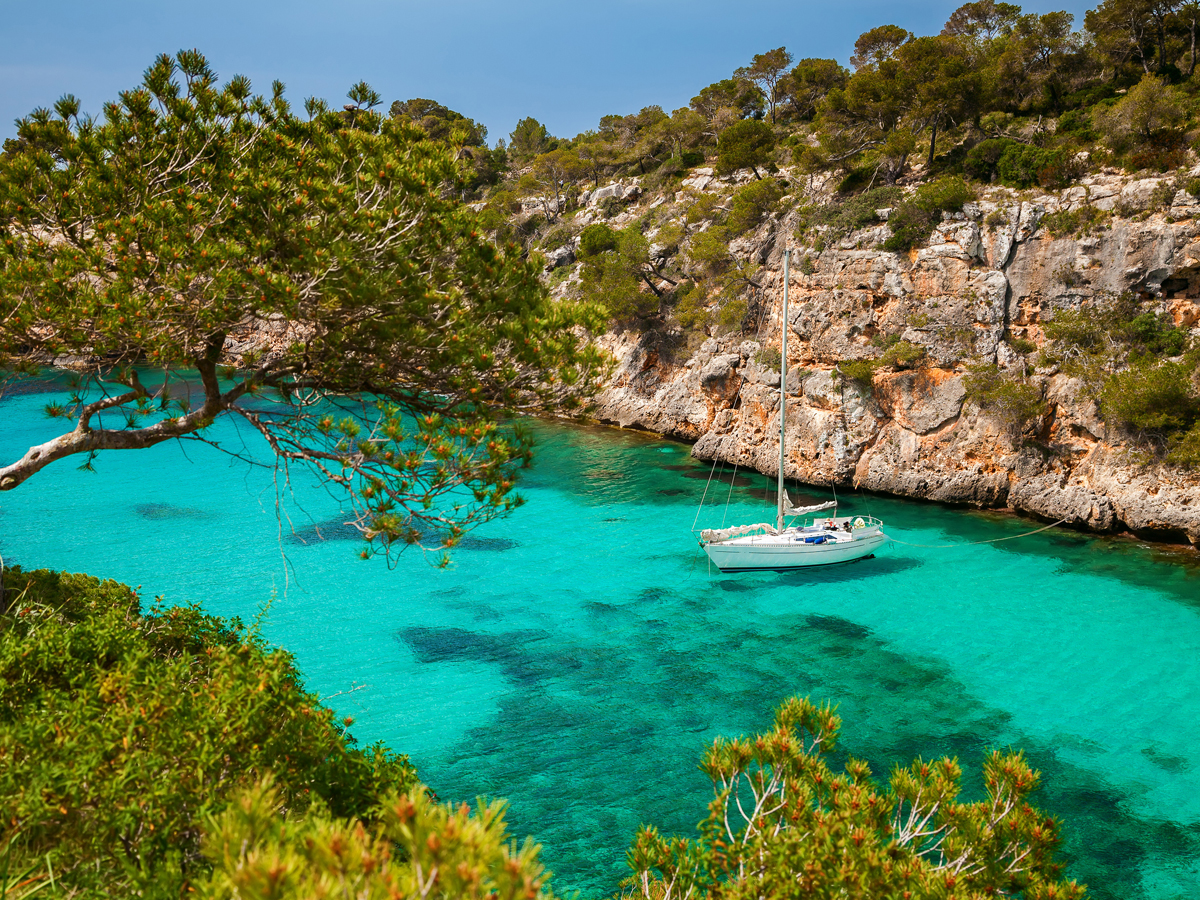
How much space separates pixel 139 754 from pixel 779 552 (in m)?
17.7

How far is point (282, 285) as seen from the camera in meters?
5.90

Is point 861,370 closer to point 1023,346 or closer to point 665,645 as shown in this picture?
point 1023,346

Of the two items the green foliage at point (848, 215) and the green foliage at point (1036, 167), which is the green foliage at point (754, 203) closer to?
the green foliage at point (848, 215)

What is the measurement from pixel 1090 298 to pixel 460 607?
22.4 m

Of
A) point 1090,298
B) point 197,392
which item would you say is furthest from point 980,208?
point 197,392

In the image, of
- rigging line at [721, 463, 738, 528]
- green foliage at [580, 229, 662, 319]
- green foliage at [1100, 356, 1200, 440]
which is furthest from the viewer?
green foliage at [580, 229, 662, 319]

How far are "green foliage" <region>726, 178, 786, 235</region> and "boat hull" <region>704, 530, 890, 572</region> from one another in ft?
64.9

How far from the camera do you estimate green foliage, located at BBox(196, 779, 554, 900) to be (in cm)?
228

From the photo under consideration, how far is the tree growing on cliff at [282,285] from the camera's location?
599 cm

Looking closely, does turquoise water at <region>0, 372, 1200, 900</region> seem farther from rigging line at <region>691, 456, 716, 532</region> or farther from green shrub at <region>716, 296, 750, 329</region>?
green shrub at <region>716, 296, 750, 329</region>

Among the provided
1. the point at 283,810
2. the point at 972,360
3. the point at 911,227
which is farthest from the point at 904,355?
the point at 283,810

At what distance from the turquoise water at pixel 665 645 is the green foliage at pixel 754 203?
15.7 meters

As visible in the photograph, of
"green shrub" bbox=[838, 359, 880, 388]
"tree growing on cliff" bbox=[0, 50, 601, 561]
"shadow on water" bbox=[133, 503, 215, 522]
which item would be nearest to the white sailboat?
"green shrub" bbox=[838, 359, 880, 388]

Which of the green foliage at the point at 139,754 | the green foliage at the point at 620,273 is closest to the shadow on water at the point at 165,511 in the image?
the green foliage at the point at 620,273
